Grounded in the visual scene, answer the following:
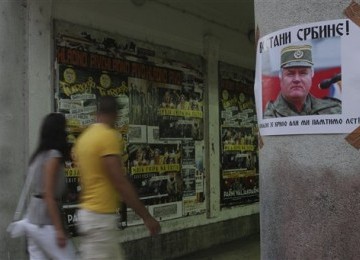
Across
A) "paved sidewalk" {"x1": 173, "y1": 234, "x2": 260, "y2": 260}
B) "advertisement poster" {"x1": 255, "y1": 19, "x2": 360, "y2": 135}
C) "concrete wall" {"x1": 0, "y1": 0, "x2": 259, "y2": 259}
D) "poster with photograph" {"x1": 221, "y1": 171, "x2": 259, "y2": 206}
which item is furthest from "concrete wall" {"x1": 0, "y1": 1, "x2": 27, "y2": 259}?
"poster with photograph" {"x1": 221, "y1": 171, "x2": 259, "y2": 206}

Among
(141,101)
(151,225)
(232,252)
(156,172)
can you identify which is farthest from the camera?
(232,252)

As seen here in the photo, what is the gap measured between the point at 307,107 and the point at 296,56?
1.15 ft

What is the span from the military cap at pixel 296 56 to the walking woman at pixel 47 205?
5.93 feet

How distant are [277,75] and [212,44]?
5.81m

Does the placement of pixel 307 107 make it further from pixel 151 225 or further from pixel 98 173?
pixel 98 173

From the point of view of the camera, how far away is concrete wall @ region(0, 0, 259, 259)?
613 cm

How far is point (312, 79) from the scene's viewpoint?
3596mm

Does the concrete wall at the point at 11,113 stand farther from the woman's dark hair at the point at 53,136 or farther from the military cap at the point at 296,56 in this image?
the military cap at the point at 296,56

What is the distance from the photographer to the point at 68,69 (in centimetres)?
684

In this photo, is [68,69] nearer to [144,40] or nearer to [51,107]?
[51,107]

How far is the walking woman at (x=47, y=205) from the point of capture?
4016 millimetres

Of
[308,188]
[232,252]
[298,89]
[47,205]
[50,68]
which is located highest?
[50,68]

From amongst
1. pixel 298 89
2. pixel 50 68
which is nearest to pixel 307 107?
pixel 298 89

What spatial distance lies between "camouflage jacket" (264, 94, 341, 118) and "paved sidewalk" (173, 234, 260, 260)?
5068 mm
